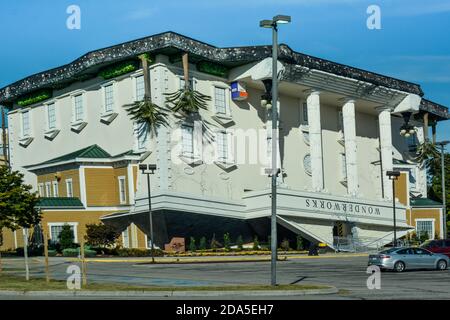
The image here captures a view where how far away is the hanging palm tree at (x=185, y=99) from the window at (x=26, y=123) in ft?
68.4

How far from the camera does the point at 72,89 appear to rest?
67000 millimetres

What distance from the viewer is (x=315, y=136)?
66938 mm

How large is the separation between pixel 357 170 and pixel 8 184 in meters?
37.5

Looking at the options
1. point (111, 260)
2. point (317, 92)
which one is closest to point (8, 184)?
point (111, 260)

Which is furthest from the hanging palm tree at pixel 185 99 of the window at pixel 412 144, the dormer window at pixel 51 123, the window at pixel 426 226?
the window at pixel 412 144

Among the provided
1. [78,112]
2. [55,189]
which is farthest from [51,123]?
[55,189]

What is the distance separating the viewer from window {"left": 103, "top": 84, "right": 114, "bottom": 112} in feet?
204

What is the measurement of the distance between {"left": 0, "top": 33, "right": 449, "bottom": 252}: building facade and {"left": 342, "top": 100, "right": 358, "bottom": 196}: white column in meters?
0.12

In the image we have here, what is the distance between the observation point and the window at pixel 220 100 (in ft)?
204

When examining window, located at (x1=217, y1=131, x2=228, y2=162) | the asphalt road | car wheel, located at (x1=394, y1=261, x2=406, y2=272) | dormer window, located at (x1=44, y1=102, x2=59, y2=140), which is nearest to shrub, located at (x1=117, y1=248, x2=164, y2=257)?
window, located at (x1=217, y1=131, x2=228, y2=162)

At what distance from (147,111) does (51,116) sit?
16702 mm

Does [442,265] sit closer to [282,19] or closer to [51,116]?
[282,19]

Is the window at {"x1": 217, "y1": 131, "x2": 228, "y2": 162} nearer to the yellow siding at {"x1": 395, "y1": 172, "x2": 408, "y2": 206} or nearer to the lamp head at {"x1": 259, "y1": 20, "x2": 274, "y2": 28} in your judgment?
the yellow siding at {"x1": 395, "y1": 172, "x2": 408, "y2": 206}

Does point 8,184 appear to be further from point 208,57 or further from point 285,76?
→ point 285,76
